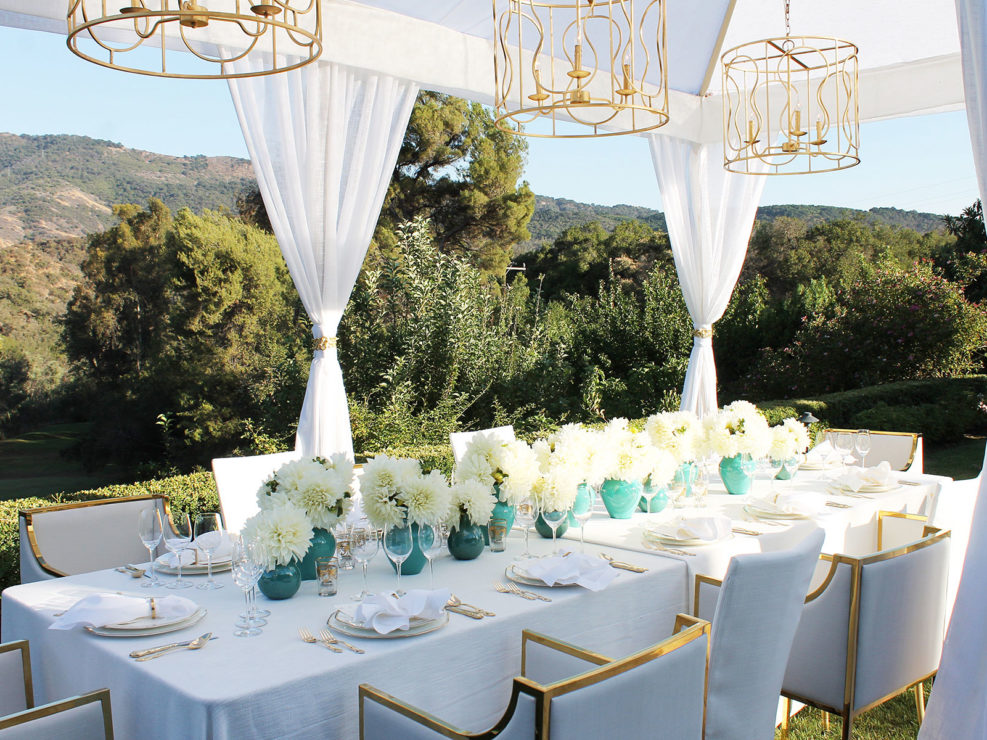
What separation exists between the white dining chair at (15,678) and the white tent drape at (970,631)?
2390mm

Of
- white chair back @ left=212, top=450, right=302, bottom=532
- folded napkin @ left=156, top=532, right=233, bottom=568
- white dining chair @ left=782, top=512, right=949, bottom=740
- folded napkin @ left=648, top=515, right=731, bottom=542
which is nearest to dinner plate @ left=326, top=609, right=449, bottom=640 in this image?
folded napkin @ left=156, top=532, right=233, bottom=568

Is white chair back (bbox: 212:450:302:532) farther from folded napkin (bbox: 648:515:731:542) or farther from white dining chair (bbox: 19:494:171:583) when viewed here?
folded napkin (bbox: 648:515:731:542)

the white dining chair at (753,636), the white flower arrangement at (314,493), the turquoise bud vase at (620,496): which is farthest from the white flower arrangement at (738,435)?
the white flower arrangement at (314,493)

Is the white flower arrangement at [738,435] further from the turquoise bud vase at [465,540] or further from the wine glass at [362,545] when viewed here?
the wine glass at [362,545]

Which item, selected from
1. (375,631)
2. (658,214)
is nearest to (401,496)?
(375,631)

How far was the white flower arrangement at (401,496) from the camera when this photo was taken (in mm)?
2320

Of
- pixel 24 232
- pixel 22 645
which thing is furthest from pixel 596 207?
pixel 22 645

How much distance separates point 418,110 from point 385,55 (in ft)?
26.4

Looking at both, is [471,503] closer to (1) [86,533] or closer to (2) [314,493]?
(2) [314,493]

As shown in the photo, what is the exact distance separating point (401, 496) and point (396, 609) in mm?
406

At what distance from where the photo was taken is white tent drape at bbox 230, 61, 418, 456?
4324mm

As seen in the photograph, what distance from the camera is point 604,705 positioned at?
1559 millimetres

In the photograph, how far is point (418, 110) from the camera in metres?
12.3

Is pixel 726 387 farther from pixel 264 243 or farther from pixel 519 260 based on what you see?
pixel 264 243
